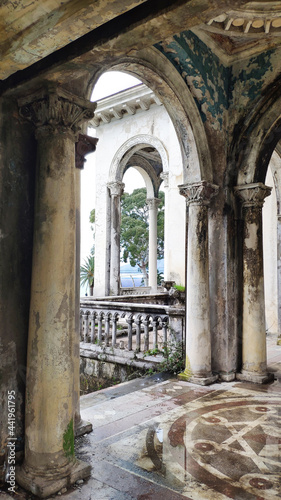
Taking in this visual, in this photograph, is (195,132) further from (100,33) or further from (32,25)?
(32,25)

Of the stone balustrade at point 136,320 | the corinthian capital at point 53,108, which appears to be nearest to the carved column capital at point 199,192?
the stone balustrade at point 136,320

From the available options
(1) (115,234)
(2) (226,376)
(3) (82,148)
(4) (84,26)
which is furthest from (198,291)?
(1) (115,234)

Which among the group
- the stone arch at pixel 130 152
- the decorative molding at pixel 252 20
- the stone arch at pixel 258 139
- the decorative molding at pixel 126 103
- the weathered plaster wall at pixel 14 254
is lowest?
the weathered plaster wall at pixel 14 254

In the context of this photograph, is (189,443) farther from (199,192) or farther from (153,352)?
(199,192)

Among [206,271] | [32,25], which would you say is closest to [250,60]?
[206,271]

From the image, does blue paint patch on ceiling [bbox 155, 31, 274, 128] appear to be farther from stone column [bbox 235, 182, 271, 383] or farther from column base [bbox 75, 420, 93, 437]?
column base [bbox 75, 420, 93, 437]

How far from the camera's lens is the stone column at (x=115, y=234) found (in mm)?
15039

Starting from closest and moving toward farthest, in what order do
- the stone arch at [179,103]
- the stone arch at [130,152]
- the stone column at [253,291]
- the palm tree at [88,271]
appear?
the stone arch at [179,103] < the stone column at [253,291] < the stone arch at [130,152] < the palm tree at [88,271]

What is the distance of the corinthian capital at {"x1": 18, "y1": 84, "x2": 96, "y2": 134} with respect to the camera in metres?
3.21

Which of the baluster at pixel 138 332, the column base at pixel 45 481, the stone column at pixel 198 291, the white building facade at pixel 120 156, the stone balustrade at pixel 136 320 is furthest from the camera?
the white building facade at pixel 120 156

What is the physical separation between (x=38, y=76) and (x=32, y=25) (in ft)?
2.19

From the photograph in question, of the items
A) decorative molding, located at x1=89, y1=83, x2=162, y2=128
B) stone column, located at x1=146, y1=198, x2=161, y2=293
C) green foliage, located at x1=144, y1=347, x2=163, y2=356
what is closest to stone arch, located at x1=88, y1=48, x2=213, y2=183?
green foliage, located at x1=144, y1=347, x2=163, y2=356

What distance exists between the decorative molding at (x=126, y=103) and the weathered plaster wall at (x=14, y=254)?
10645 millimetres

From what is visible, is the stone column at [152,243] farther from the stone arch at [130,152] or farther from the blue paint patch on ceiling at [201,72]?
the blue paint patch on ceiling at [201,72]
